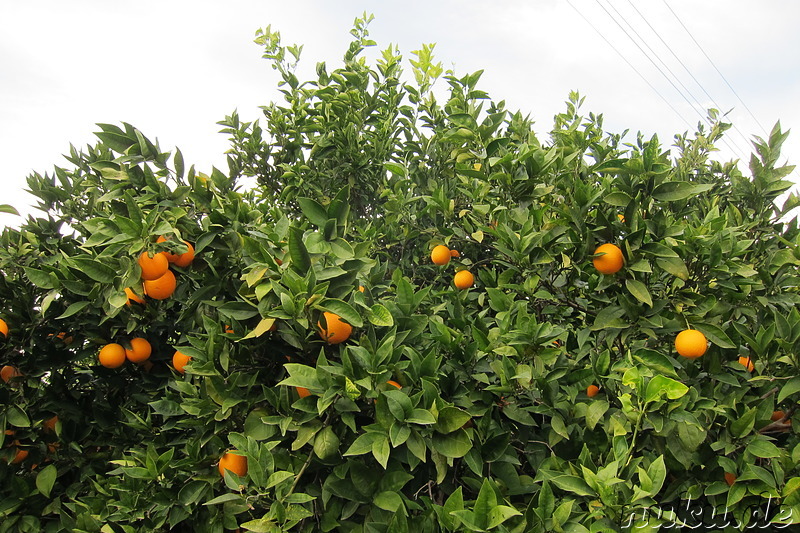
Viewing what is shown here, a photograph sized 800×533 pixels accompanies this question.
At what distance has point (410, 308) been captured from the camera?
1.67 metres

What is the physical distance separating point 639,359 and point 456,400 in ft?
1.80

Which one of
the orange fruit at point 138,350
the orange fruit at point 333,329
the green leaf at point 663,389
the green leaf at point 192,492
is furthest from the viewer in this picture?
the orange fruit at point 138,350

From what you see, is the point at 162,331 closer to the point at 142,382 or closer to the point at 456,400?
the point at 142,382

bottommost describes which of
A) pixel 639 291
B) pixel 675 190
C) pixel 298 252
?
pixel 639 291

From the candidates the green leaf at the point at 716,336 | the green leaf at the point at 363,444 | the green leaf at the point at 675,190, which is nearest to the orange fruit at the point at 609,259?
the green leaf at the point at 675,190

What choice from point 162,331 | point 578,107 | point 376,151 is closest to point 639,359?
point 162,331

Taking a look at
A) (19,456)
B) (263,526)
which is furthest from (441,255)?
(19,456)

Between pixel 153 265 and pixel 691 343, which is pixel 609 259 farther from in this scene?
pixel 153 265

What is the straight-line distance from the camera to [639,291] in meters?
1.64

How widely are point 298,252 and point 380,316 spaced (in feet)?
0.98

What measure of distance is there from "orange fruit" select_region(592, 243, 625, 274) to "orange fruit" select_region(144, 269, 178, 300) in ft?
4.65

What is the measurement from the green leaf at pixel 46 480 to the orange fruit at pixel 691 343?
2.36 meters

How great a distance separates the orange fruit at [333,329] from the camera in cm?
152

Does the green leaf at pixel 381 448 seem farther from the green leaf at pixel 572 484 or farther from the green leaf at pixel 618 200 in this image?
the green leaf at pixel 618 200
